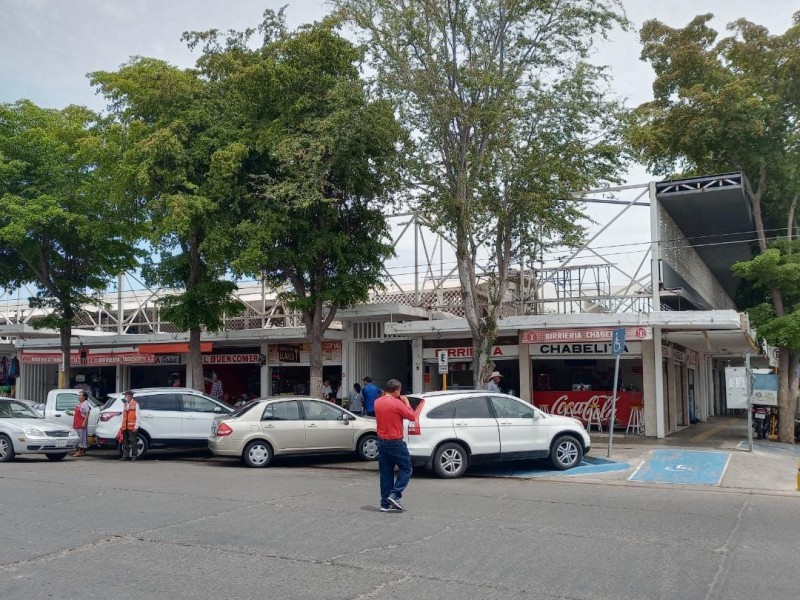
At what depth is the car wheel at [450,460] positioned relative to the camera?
13.4m

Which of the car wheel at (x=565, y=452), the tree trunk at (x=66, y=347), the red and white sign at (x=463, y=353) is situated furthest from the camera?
the tree trunk at (x=66, y=347)

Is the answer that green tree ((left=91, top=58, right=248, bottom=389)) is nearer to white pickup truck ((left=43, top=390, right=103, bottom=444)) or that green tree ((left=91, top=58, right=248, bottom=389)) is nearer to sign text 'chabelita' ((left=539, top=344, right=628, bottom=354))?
white pickup truck ((left=43, top=390, right=103, bottom=444))

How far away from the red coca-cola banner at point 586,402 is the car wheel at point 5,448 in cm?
1379

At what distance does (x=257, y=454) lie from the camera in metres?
15.5

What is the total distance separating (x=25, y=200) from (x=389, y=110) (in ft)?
38.0

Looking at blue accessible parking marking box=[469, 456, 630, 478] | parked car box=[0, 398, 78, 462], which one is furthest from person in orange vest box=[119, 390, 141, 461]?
blue accessible parking marking box=[469, 456, 630, 478]

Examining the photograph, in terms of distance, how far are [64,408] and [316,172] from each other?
9808 millimetres

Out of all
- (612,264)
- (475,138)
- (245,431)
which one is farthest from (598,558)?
(612,264)

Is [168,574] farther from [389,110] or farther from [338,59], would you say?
[338,59]

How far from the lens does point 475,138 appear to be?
16.6 meters

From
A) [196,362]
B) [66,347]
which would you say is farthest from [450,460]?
[66,347]

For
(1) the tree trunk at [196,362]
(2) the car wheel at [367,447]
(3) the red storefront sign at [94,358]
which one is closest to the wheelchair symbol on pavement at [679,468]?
(2) the car wheel at [367,447]

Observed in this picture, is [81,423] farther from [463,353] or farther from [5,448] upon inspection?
[463,353]

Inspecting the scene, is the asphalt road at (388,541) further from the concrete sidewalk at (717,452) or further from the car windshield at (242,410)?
the car windshield at (242,410)
